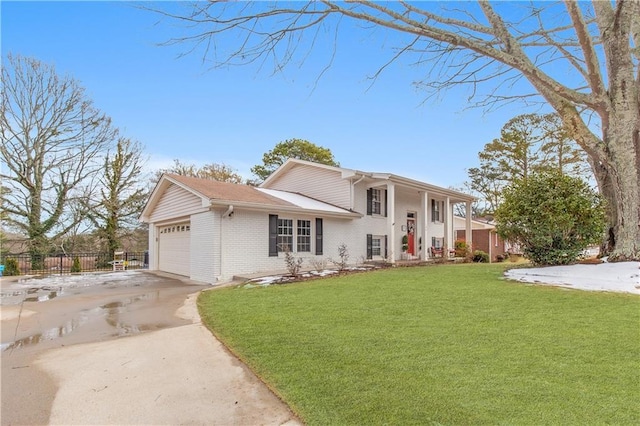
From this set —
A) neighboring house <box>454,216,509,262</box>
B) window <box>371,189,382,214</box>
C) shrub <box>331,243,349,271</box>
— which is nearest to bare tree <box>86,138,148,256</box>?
shrub <box>331,243,349,271</box>

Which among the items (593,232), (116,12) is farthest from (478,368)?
(116,12)

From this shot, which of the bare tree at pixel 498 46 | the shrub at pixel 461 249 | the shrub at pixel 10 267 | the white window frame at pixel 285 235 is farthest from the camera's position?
the shrub at pixel 461 249

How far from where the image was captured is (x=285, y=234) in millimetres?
13469

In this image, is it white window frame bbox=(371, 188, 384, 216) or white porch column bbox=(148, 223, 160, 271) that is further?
white window frame bbox=(371, 188, 384, 216)

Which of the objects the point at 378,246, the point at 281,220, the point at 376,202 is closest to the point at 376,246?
the point at 378,246

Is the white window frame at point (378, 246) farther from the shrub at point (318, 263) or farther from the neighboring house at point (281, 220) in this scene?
the shrub at point (318, 263)

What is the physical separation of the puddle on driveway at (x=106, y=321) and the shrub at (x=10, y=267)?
481 inches

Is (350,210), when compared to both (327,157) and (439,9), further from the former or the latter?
(327,157)

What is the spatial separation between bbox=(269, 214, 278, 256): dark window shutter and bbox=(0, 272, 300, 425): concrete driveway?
578cm

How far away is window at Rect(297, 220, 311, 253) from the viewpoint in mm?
13938

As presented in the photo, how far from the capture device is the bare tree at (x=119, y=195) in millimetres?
22641

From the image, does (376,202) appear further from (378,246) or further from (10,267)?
(10,267)

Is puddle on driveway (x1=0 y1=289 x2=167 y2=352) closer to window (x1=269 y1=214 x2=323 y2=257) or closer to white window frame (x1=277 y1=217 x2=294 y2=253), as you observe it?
window (x1=269 y1=214 x2=323 y2=257)

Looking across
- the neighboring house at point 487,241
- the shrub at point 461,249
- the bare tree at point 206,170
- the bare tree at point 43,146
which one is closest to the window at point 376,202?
the shrub at point 461,249
